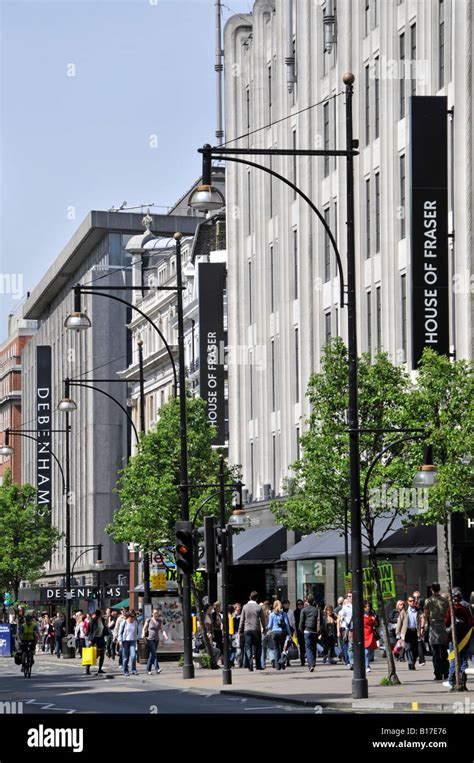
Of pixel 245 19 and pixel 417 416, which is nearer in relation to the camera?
pixel 417 416

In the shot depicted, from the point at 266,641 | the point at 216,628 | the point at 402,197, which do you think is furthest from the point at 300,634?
the point at 402,197

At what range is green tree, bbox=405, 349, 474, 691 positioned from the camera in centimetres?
2766

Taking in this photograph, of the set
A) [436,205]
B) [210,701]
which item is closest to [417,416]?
[210,701]

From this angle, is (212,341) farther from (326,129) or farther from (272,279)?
(326,129)

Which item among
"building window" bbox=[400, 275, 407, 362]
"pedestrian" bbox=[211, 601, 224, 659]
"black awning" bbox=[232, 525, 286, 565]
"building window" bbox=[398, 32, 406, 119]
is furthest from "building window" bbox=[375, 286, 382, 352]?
"black awning" bbox=[232, 525, 286, 565]

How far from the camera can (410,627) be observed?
35.6 metres

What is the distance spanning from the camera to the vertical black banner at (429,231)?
129ft

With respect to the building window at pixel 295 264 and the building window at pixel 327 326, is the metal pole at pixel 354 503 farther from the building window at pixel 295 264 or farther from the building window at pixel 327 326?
the building window at pixel 295 264

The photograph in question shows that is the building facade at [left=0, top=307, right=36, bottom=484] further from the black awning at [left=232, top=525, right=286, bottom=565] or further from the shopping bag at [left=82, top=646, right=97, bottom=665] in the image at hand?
the shopping bag at [left=82, top=646, right=97, bottom=665]

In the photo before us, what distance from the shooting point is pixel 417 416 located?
29891 millimetres

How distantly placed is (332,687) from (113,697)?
409 centimetres

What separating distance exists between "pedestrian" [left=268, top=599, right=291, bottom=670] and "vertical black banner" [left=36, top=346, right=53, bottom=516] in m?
81.3

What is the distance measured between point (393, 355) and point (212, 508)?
8.64m
